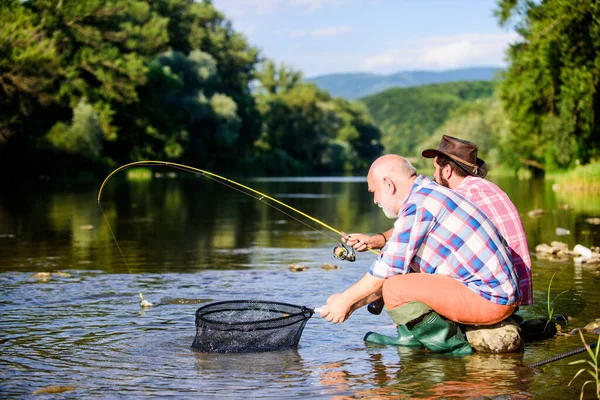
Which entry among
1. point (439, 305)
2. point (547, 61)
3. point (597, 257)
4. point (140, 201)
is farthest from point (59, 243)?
point (547, 61)

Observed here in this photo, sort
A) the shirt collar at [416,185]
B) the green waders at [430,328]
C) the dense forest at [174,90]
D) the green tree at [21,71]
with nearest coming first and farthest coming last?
the shirt collar at [416,185] → the green waders at [430,328] → the dense forest at [174,90] → the green tree at [21,71]

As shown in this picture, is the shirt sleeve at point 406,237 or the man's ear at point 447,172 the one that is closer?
the shirt sleeve at point 406,237

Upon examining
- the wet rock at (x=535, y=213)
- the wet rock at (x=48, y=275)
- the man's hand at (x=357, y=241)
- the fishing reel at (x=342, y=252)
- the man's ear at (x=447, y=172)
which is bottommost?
the wet rock at (x=48, y=275)

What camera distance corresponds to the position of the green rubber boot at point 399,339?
7.14m

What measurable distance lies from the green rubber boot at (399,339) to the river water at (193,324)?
9cm

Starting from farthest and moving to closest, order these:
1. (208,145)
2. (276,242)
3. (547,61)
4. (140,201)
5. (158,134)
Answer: (208,145) < (158,134) < (547,61) < (140,201) < (276,242)

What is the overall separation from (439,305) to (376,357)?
71cm

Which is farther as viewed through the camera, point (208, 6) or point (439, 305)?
point (208, 6)

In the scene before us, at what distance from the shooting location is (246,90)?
312 ft

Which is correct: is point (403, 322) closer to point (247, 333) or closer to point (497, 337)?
point (497, 337)

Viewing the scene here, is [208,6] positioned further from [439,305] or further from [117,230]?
[439,305]

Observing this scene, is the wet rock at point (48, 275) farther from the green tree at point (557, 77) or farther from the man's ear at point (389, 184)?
the green tree at point (557, 77)

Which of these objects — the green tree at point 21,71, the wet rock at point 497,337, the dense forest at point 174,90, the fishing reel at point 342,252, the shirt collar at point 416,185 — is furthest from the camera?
the green tree at point 21,71

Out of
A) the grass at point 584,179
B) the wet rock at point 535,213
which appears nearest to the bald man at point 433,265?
the wet rock at point 535,213
